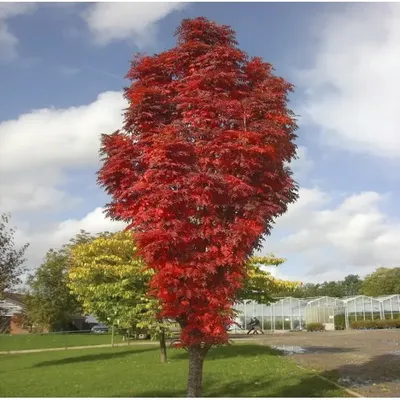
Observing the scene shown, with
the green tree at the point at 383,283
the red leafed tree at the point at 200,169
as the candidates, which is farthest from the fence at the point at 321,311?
the red leafed tree at the point at 200,169

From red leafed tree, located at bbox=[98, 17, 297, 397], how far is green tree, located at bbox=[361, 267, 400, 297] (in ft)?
295

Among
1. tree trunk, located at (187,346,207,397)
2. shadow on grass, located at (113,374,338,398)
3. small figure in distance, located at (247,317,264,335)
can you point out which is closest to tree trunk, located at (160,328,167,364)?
shadow on grass, located at (113,374,338,398)

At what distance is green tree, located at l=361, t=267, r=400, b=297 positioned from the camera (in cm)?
9331

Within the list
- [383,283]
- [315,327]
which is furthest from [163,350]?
[383,283]

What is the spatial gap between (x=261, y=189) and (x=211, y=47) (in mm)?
2977

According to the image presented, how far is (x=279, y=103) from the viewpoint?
9.68m

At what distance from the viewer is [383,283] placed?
94938 millimetres

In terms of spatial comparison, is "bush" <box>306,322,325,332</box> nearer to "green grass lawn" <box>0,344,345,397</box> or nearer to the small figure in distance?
the small figure in distance

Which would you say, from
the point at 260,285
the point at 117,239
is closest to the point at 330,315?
the point at 260,285

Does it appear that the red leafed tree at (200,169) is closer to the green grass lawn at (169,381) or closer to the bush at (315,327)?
the green grass lawn at (169,381)

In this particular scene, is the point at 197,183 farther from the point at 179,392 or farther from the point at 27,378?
the point at 27,378

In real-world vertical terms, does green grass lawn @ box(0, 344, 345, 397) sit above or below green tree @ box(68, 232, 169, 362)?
below

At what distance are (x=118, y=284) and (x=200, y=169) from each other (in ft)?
48.2

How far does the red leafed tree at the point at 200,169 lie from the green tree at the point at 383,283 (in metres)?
89.9
